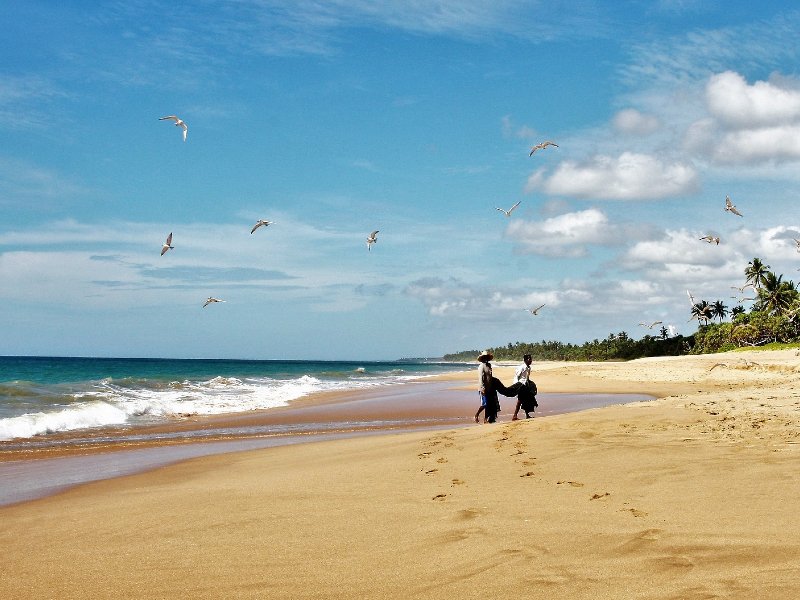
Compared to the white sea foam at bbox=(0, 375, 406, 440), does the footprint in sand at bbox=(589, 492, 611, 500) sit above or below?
above

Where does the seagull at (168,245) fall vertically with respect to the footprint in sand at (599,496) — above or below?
above

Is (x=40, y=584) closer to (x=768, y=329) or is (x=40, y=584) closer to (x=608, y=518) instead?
(x=608, y=518)

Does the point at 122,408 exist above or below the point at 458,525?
below

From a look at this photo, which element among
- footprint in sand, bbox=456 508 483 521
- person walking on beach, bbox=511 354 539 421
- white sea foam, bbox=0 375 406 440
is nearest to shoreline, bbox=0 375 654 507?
white sea foam, bbox=0 375 406 440

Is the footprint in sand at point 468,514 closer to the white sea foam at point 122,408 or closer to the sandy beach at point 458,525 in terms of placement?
the sandy beach at point 458,525

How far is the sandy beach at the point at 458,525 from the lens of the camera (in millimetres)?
4855

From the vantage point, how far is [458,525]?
20.3 ft

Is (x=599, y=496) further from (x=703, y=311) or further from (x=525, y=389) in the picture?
(x=703, y=311)

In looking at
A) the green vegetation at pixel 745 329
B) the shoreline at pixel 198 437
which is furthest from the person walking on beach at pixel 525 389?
the green vegetation at pixel 745 329

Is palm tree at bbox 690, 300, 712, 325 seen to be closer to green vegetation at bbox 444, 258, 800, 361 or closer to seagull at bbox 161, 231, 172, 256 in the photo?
green vegetation at bbox 444, 258, 800, 361

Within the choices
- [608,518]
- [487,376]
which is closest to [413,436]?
[487,376]

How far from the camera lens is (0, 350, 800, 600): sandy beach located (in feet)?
15.9

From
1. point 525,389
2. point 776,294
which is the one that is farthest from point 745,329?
point 525,389

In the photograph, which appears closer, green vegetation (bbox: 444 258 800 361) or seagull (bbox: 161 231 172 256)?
seagull (bbox: 161 231 172 256)
